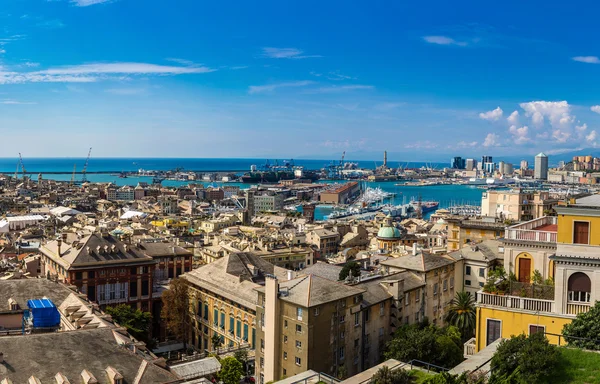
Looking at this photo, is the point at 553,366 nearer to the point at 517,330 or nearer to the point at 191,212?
the point at 517,330

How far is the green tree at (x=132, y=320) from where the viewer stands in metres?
32.7

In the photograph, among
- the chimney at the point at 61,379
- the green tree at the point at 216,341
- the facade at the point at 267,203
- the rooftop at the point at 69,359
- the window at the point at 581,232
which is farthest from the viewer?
the facade at the point at 267,203

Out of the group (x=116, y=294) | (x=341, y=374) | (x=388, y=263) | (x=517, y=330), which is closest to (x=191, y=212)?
(x=116, y=294)

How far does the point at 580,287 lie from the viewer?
16719 mm

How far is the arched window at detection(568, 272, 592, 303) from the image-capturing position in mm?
16625

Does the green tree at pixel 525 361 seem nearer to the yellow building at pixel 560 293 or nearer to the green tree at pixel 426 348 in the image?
the yellow building at pixel 560 293

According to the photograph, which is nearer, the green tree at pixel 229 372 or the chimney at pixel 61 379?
the chimney at pixel 61 379

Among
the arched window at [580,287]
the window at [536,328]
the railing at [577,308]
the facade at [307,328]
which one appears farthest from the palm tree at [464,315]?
the arched window at [580,287]

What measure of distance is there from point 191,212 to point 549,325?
11591cm

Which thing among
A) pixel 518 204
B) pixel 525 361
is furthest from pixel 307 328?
pixel 518 204

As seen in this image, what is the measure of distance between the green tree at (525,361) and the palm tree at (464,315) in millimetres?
15703

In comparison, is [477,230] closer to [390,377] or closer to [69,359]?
[390,377]

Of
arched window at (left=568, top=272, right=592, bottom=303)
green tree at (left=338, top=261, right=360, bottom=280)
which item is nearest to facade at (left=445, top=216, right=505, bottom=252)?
green tree at (left=338, top=261, right=360, bottom=280)

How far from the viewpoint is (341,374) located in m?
25.6
